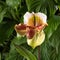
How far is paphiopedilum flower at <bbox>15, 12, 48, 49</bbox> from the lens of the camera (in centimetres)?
75

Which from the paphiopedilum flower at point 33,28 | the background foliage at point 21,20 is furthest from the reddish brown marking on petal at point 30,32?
the background foliage at point 21,20

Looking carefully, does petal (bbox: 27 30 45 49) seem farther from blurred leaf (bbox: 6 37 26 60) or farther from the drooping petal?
blurred leaf (bbox: 6 37 26 60)

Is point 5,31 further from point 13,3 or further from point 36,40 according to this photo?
point 36,40

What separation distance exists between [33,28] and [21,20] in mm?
242

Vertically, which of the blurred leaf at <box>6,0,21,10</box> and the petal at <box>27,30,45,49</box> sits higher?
the blurred leaf at <box>6,0,21,10</box>

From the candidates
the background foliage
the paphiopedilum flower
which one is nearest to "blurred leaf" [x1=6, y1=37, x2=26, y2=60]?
the background foliage

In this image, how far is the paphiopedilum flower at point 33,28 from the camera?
753mm

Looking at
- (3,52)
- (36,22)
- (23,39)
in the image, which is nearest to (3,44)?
(3,52)

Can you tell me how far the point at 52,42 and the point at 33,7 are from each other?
15 centimetres

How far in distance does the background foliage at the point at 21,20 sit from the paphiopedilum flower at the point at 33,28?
16cm

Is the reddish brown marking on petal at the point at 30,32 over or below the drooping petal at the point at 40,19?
below

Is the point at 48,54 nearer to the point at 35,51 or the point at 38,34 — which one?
the point at 35,51

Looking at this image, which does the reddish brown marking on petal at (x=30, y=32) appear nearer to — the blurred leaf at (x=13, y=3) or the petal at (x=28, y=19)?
the petal at (x=28, y=19)

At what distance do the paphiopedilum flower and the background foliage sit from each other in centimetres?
16
